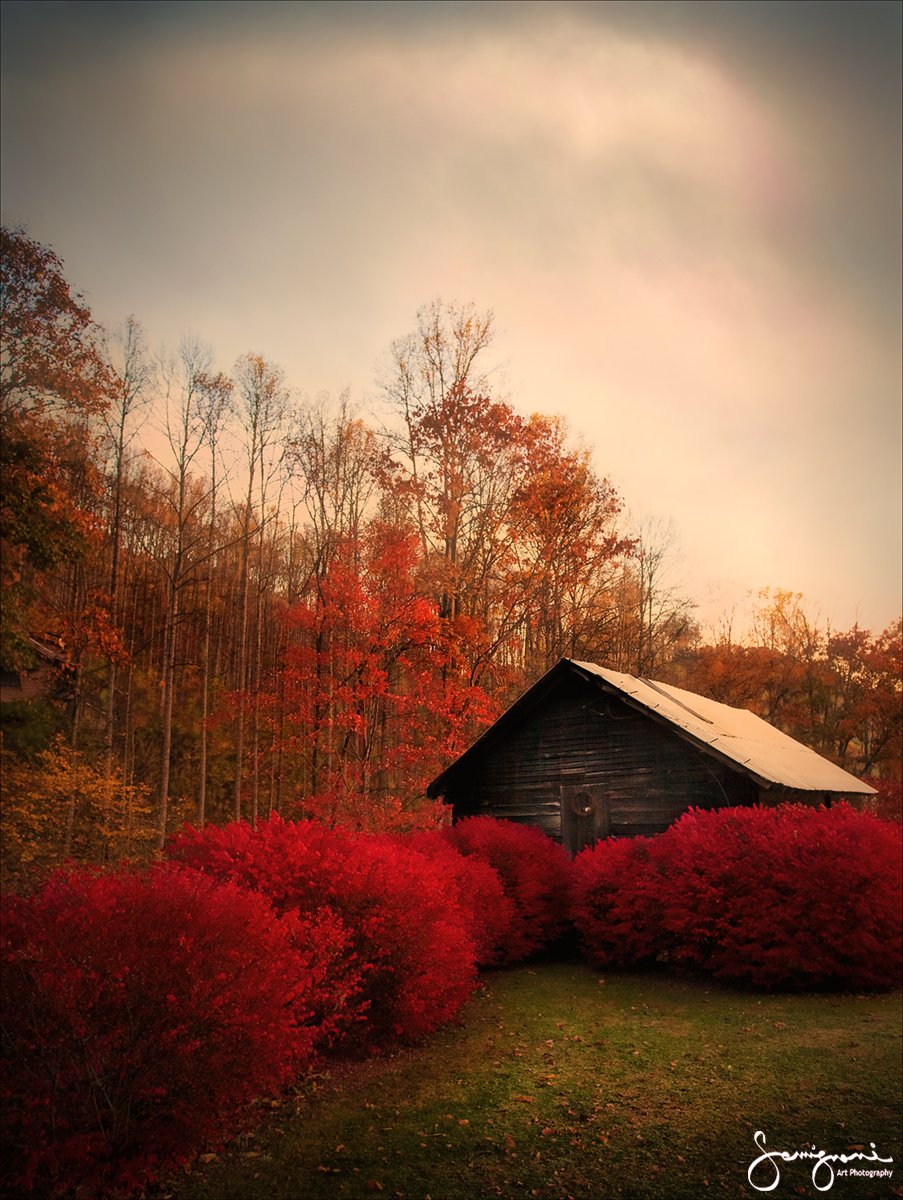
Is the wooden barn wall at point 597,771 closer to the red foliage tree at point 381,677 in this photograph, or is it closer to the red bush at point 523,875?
the red bush at point 523,875

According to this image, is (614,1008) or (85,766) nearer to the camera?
(614,1008)

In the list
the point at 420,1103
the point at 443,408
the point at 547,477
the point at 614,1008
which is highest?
the point at 443,408

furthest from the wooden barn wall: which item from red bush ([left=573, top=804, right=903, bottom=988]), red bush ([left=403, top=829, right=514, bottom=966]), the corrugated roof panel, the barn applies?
red bush ([left=403, top=829, right=514, bottom=966])

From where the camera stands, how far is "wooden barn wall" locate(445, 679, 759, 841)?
15.4m

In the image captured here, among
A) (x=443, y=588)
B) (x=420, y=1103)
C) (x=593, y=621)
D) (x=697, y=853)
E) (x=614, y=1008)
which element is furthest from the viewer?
(x=593, y=621)

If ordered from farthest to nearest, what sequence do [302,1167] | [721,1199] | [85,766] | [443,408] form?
[443,408]
[85,766]
[302,1167]
[721,1199]

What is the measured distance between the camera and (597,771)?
55.4 ft

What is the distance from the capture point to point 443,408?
27.5 meters

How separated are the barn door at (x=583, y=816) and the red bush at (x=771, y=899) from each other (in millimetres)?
4216

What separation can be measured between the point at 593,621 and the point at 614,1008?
68.2 ft

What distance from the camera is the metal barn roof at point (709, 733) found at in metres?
14.3

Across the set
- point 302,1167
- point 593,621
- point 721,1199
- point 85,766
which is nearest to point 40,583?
point 85,766

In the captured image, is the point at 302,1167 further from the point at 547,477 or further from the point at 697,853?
the point at 547,477

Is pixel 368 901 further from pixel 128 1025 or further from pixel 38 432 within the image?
pixel 38 432
